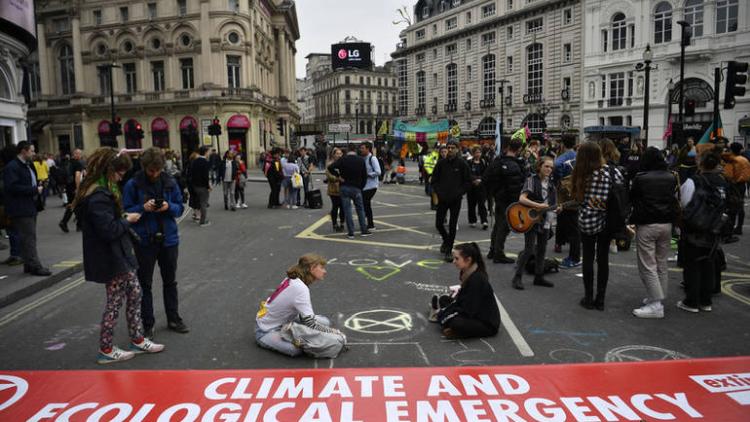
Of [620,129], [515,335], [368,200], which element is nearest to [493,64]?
[620,129]

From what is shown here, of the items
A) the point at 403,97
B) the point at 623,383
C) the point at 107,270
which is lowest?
the point at 623,383

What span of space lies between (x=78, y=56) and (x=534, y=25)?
1832 inches

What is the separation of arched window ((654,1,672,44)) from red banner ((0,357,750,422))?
50.2 m

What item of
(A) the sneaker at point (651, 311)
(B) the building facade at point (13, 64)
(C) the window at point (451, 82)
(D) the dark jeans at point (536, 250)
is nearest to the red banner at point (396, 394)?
(A) the sneaker at point (651, 311)

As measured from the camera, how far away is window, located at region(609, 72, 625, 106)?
50.2 meters

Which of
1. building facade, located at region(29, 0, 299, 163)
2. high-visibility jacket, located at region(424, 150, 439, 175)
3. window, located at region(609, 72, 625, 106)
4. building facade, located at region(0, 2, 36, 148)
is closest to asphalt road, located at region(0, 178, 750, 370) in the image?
high-visibility jacket, located at region(424, 150, 439, 175)

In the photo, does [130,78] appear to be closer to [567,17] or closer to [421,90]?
[567,17]

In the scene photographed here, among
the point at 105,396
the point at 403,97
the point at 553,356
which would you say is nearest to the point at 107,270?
the point at 105,396

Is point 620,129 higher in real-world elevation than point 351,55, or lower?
lower

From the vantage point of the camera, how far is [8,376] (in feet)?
14.9

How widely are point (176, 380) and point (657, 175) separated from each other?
520 cm

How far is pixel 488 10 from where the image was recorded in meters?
68.2

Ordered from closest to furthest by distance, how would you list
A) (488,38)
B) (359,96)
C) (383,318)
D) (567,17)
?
(383,318) < (567,17) < (488,38) < (359,96)

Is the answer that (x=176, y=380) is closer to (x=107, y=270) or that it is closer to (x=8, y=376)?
(x=107, y=270)
